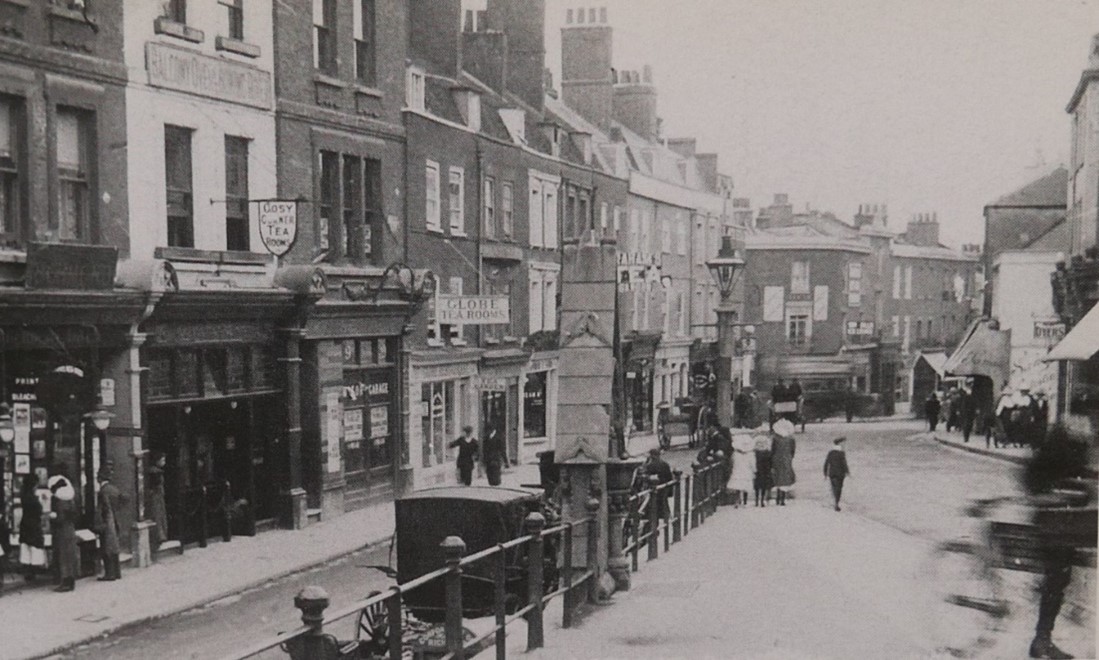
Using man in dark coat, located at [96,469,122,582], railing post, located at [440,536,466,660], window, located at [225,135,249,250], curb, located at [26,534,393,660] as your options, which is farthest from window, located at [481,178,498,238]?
railing post, located at [440,536,466,660]

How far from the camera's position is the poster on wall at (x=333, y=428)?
1341 centimetres

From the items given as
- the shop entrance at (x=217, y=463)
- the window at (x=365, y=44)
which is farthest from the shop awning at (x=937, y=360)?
the shop entrance at (x=217, y=463)

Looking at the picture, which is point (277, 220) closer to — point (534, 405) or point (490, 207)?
point (490, 207)

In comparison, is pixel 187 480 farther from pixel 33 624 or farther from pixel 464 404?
pixel 464 404

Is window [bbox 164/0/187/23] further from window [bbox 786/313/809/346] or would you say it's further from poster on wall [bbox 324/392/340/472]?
window [bbox 786/313/809/346]

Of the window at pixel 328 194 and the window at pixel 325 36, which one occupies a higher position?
the window at pixel 325 36

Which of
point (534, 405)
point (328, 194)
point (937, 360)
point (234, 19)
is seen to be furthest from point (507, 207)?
point (937, 360)

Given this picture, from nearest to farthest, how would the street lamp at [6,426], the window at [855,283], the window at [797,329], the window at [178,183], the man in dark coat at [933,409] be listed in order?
the street lamp at [6,426] < the window at [178,183] < the man in dark coat at [933,409] < the window at [855,283] < the window at [797,329]

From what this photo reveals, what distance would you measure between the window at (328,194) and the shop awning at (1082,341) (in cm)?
755

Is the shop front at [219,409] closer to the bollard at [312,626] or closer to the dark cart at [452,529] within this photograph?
the dark cart at [452,529]

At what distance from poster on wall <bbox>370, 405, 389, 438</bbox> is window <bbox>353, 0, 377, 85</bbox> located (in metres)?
4.75

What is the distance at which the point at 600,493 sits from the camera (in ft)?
26.3

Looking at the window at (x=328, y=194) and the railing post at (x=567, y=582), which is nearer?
the railing post at (x=567, y=582)

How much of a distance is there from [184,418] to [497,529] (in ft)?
17.5
